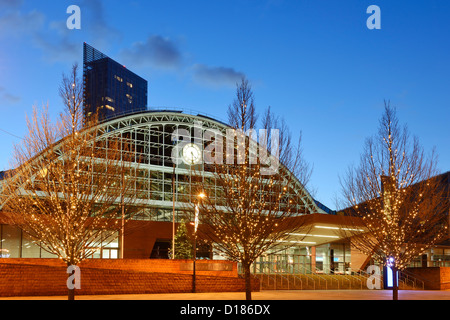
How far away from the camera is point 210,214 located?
20875mm

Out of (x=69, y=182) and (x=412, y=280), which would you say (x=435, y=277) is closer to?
(x=412, y=280)

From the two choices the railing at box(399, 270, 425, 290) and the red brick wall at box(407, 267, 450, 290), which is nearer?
the red brick wall at box(407, 267, 450, 290)

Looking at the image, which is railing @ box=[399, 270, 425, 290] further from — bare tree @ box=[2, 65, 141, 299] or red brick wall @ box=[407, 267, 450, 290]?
bare tree @ box=[2, 65, 141, 299]

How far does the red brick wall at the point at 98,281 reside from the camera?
25.6m

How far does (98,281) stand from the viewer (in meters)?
27.9

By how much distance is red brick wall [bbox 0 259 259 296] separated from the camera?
83.9 feet

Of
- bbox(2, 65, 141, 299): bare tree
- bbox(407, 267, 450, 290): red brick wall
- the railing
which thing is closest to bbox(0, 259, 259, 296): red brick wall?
bbox(2, 65, 141, 299): bare tree


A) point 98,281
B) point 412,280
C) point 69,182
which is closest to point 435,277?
point 412,280

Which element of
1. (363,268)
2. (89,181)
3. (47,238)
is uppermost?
(89,181)

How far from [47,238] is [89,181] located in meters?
2.66

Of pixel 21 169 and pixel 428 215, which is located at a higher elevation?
pixel 21 169

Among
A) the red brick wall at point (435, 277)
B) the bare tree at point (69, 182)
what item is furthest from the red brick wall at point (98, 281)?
the red brick wall at point (435, 277)
